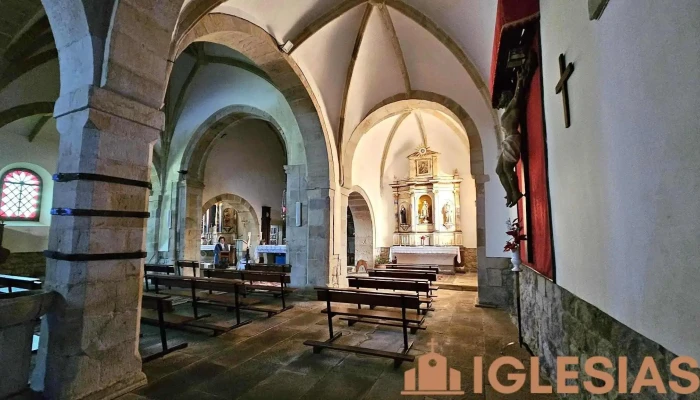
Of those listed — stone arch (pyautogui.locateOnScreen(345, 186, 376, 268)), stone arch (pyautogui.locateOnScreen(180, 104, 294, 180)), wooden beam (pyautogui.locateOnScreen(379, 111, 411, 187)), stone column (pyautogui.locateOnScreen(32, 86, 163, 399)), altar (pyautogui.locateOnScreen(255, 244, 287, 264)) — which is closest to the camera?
stone column (pyautogui.locateOnScreen(32, 86, 163, 399))

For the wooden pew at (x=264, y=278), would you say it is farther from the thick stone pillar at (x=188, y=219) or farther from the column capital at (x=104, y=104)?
the thick stone pillar at (x=188, y=219)

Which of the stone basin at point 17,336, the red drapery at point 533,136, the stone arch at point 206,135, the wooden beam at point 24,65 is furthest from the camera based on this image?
the stone arch at point 206,135

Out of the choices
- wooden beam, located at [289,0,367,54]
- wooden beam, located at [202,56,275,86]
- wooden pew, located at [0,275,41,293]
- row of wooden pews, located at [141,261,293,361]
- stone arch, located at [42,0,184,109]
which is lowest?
row of wooden pews, located at [141,261,293,361]

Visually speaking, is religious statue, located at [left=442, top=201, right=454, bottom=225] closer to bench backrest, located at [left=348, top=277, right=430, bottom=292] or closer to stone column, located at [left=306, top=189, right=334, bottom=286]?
stone column, located at [left=306, top=189, right=334, bottom=286]

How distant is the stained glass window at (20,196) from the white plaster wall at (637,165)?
1231cm

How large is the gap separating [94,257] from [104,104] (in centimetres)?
115

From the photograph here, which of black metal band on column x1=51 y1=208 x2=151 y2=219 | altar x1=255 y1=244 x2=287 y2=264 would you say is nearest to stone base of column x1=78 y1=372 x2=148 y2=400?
black metal band on column x1=51 y1=208 x2=151 y2=219

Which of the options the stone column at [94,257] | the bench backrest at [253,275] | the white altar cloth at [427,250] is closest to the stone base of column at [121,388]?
the stone column at [94,257]

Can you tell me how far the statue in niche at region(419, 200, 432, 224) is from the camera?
12081mm

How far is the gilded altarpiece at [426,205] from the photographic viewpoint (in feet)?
38.5

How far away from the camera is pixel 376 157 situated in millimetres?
12172

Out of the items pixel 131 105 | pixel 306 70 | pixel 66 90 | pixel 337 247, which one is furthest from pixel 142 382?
pixel 306 70

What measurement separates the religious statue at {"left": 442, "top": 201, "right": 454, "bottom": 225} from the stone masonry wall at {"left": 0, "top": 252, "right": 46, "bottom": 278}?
12299 millimetres

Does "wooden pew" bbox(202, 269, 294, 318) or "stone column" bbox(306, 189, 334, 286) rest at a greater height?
"stone column" bbox(306, 189, 334, 286)
